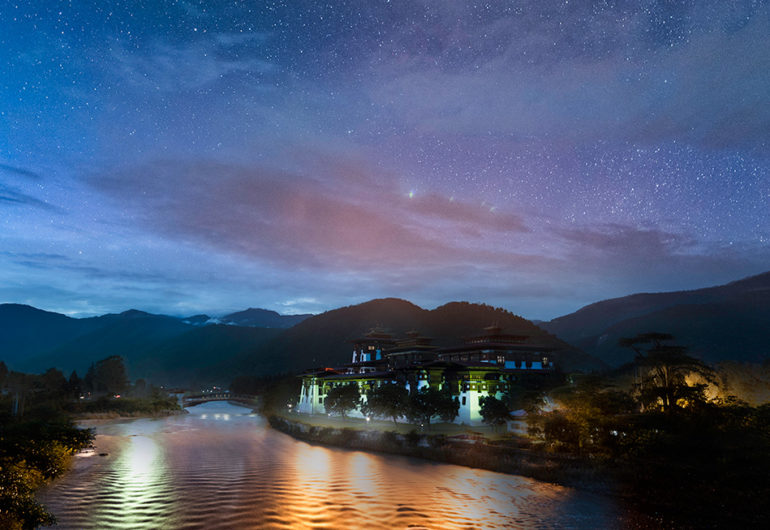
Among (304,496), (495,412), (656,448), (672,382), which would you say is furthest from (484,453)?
(304,496)

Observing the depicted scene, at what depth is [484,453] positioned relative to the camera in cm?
4291

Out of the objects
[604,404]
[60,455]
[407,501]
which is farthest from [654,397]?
[60,455]

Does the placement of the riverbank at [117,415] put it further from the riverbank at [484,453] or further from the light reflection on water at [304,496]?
the riverbank at [484,453]

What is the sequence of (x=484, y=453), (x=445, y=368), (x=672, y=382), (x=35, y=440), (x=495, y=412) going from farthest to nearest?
1. (x=445, y=368)
2. (x=495, y=412)
3. (x=484, y=453)
4. (x=672, y=382)
5. (x=35, y=440)

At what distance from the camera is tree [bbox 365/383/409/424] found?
63750 millimetres

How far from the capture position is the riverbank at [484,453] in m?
34.9

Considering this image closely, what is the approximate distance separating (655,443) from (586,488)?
5.51 m

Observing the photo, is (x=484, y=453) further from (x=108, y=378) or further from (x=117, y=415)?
(x=108, y=378)

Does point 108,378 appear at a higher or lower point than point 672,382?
lower

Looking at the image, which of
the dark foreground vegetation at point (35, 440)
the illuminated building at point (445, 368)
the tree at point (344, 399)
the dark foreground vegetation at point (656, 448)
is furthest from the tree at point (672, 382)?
the tree at point (344, 399)

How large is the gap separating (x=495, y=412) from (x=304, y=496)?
29.4 meters

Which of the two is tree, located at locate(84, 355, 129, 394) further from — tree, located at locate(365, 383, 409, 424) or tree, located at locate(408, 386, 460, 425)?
tree, located at locate(408, 386, 460, 425)

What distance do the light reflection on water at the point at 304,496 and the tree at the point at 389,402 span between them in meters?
12.5

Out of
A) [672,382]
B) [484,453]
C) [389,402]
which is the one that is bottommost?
Answer: [484,453]
